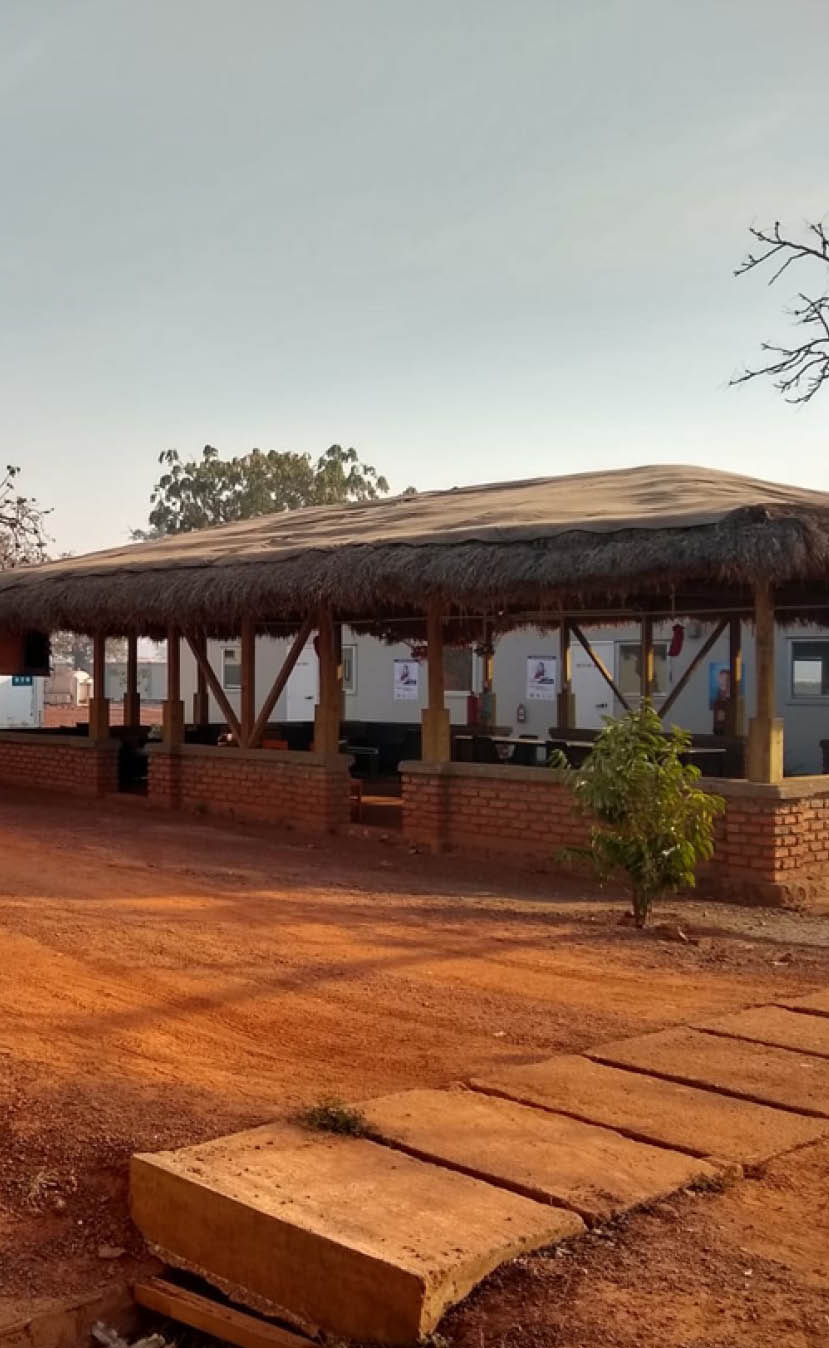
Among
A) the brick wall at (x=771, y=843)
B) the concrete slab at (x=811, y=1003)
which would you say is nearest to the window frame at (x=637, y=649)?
the brick wall at (x=771, y=843)

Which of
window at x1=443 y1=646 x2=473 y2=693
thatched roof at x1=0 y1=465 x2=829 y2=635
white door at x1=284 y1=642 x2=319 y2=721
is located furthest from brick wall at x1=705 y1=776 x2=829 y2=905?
white door at x1=284 y1=642 x2=319 y2=721

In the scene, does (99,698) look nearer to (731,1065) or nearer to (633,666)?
(633,666)

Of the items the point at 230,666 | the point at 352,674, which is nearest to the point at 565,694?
the point at 352,674

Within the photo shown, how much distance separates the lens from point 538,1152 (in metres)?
4.54

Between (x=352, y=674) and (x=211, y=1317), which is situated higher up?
(x=352, y=674)

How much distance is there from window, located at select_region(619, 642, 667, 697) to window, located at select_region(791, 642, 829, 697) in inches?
96.3

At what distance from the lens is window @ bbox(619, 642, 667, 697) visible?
22625 millimetres

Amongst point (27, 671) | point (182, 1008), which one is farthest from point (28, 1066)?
point (27, 671)

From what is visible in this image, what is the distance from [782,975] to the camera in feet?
25.2

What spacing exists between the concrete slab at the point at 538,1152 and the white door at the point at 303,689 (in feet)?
77.6

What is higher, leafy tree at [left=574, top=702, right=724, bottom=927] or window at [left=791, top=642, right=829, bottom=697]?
window at [left=791, top=642, right=829, bottom=697]

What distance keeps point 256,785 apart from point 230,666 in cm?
1623

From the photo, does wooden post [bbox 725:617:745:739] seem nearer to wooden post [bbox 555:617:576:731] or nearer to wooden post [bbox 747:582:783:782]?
wooden post [bbox 555:617:576:731]

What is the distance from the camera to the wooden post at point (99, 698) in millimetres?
17422
